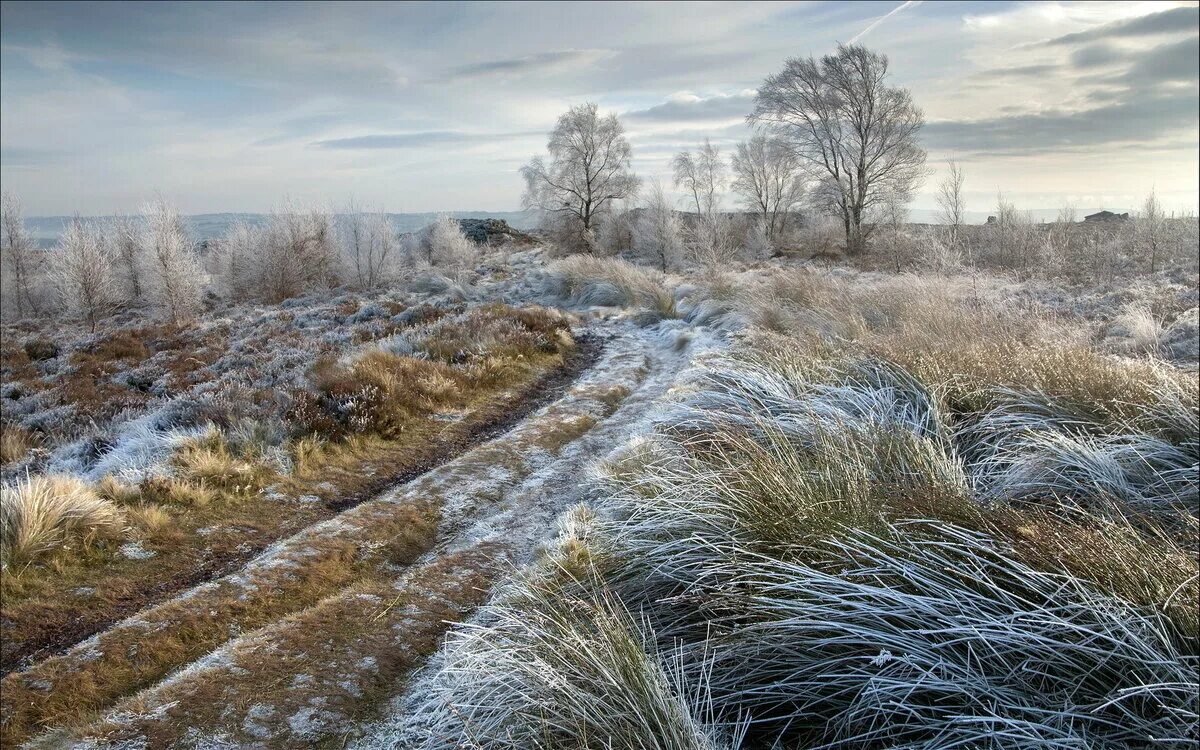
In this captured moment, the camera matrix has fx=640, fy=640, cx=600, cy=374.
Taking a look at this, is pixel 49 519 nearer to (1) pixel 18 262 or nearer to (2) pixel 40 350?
(2) pixel 40 350

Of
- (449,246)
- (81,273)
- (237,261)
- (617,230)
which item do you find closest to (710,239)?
(617,230)

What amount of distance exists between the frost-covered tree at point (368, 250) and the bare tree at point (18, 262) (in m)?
23.0

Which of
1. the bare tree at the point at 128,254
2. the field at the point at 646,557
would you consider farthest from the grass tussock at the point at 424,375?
the bare tree at the point at 128,254

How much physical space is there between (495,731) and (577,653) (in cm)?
43

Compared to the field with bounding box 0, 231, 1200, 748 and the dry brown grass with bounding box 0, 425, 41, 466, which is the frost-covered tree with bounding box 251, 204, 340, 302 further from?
the field with bounding box 0, 231, 1200, 748

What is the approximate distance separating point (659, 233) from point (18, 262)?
4030 centimetres

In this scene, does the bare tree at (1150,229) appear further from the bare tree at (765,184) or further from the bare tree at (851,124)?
the bare tree at (765,184)

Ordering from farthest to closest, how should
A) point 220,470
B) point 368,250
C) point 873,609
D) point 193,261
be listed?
point 368,250 → point 193,261 → point 220,470 → point 873,609

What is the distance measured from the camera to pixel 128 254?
39812 millimetres

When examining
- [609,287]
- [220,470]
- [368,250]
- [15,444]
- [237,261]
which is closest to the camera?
[220,470]

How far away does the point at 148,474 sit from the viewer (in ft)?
17.6

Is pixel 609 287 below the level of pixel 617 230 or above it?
below

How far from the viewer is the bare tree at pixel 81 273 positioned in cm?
2628

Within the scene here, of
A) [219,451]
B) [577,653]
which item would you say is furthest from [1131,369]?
[219,451]
